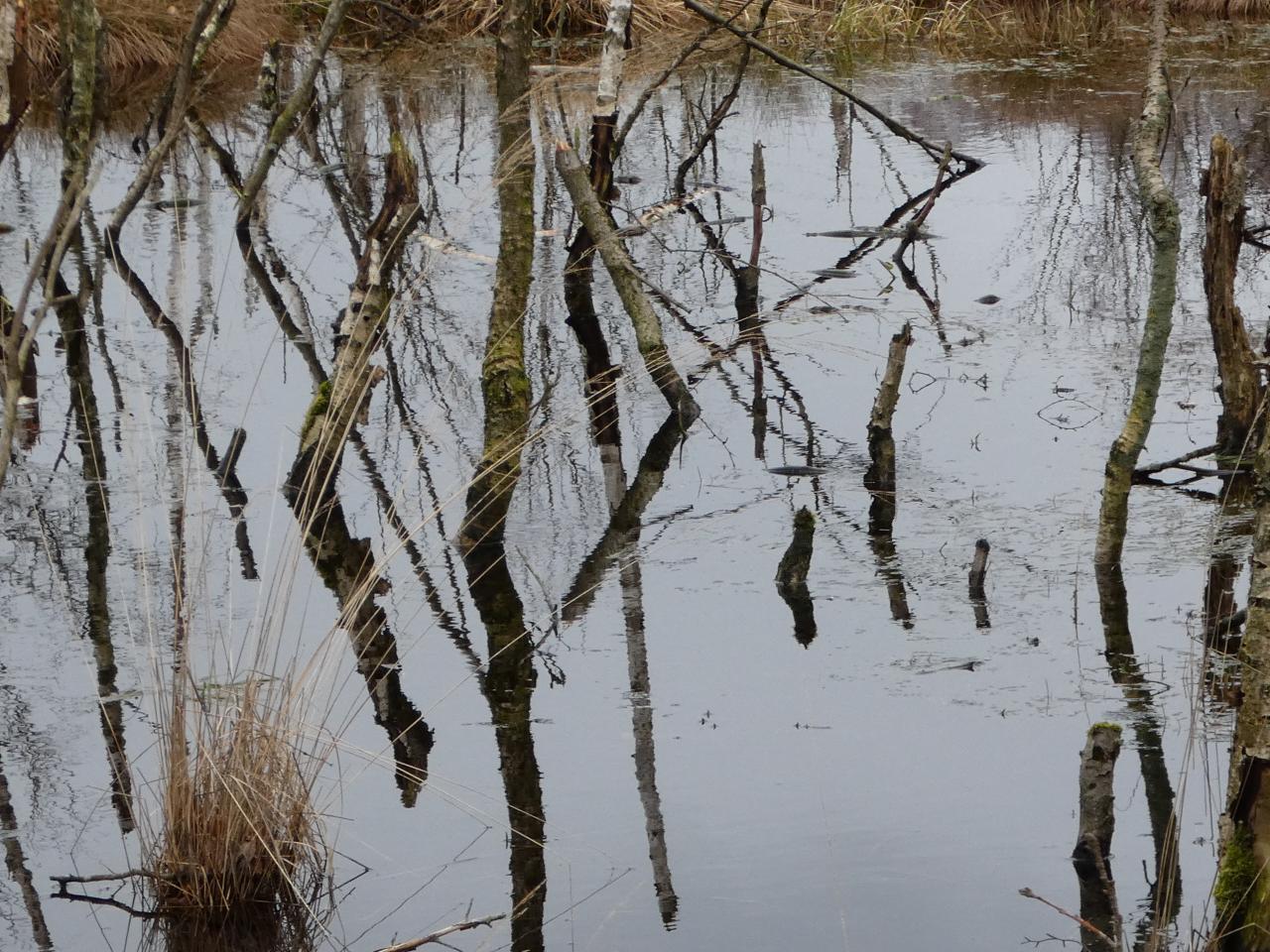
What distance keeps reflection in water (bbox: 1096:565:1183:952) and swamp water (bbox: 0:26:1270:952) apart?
0.02 meters

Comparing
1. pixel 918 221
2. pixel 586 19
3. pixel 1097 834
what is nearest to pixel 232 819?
pixel 1097 834

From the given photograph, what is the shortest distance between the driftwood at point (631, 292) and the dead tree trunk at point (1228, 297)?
2172 mm

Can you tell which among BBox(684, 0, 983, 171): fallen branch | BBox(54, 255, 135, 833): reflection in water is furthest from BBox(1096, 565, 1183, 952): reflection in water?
BBox(684, 0, 983, 171): fallen branch

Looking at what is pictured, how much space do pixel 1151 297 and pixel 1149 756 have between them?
4.87 feet

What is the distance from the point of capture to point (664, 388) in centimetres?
700

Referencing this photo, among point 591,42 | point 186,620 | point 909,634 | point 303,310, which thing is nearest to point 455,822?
point 186,620

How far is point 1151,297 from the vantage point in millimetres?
4828

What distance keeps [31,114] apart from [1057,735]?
481 inches

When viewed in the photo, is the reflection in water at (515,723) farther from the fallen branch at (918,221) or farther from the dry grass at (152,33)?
the dry grass at (152,33)

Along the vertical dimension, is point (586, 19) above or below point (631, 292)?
above

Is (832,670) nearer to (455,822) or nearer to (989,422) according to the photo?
(455,822)

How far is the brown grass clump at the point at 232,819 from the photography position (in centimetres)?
355

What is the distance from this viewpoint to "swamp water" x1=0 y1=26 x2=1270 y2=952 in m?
3.81

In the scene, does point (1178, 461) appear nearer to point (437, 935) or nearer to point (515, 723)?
point (515, 723)
